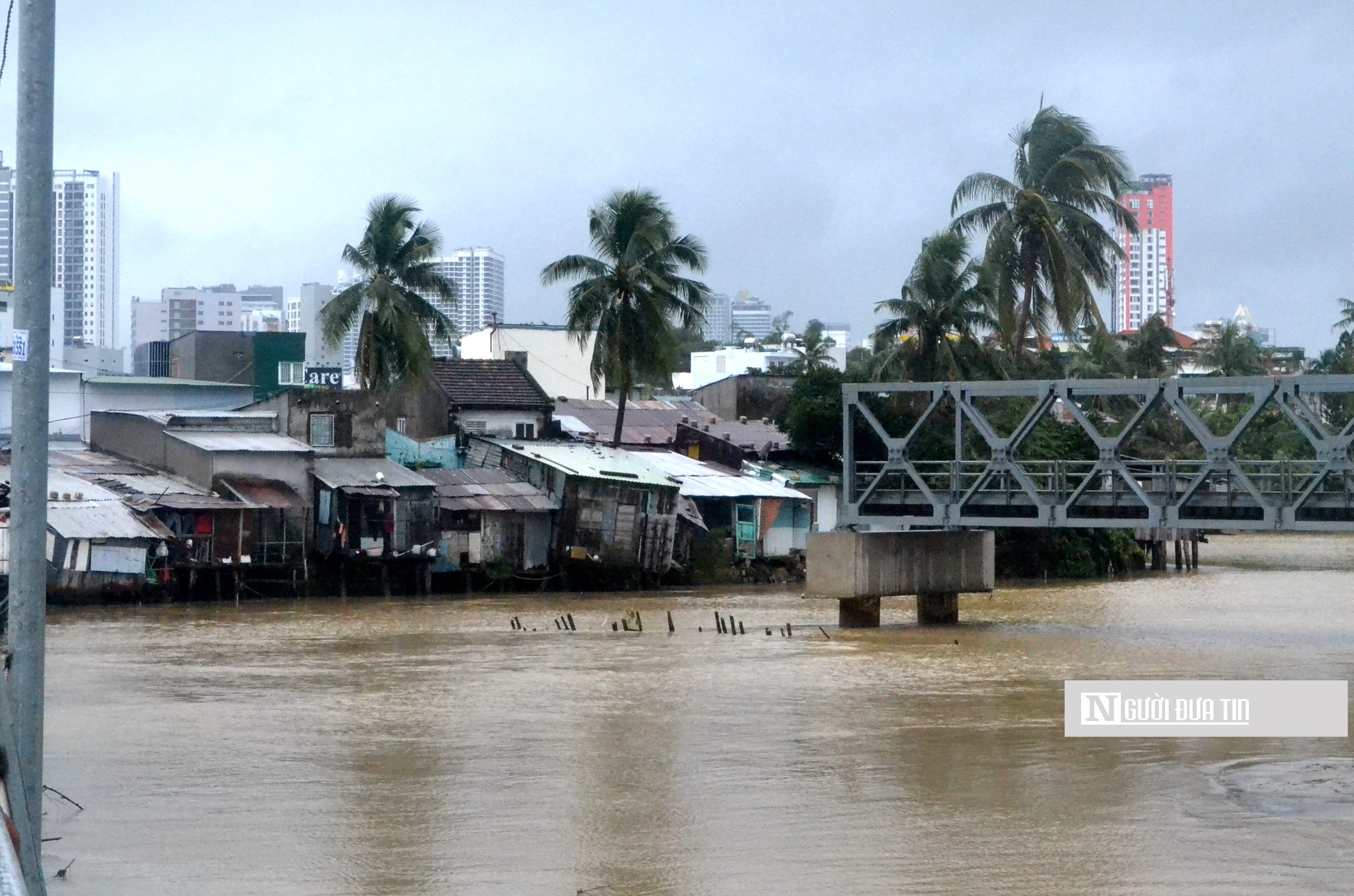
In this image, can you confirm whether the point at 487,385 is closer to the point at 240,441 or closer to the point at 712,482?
the point at 712,482

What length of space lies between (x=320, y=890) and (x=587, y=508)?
30.2 metres

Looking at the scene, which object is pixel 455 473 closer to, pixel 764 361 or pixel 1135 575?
pixel 1135 575

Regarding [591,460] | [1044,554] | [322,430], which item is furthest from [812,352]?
[322,430]

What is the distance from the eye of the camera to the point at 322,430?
133 feet

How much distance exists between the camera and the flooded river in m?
11.0

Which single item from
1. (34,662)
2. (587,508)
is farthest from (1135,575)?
(34,662)

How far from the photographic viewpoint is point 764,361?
7888 cm

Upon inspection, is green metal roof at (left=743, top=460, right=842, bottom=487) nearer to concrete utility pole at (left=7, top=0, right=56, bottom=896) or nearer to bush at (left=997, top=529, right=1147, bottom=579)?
bush at (left=997, top=529, right=1147, bottom=579)

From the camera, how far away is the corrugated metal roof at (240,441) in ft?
124

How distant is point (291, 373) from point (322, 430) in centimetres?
991

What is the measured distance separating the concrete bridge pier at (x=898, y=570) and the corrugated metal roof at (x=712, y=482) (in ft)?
36.8

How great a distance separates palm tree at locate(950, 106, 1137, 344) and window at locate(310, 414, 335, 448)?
17.8 m

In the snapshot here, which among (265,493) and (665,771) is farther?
(265,493)

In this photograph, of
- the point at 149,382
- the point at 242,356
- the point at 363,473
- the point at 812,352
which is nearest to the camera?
the point at 363,473
